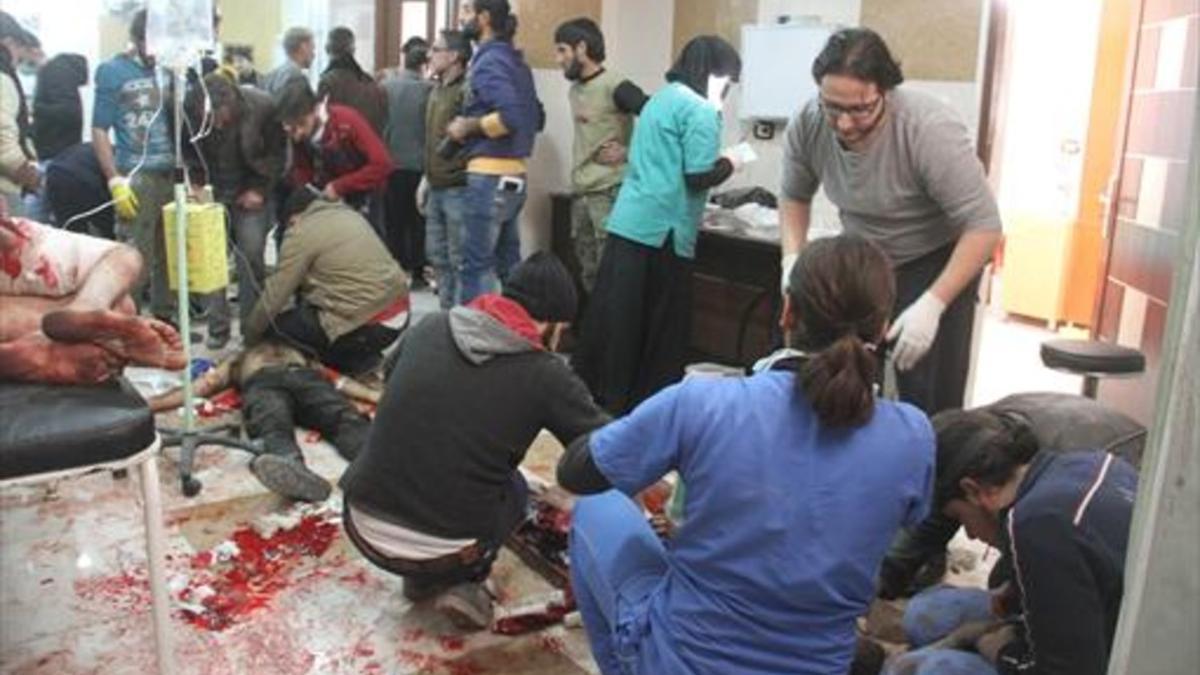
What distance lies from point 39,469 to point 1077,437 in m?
1.96

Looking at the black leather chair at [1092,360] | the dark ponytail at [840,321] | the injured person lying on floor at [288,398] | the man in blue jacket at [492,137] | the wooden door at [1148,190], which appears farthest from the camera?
the man in blue jacket at [492,137]

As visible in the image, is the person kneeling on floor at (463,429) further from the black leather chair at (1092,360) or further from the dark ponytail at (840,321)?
the black leather chair at (1092,360)

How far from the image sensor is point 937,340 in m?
2.59

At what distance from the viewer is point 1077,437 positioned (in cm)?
208

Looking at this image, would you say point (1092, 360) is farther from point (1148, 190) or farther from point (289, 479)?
point (289, 479)

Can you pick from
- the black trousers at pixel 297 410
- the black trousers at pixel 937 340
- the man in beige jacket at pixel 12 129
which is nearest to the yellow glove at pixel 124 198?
the man in beige jacket at pixel 12 129

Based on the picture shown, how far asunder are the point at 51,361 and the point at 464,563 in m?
0.94

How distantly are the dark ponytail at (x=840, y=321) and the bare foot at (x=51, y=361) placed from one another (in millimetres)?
1418

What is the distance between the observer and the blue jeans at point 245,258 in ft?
14.9

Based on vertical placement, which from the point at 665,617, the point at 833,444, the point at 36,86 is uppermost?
the point at 36,86

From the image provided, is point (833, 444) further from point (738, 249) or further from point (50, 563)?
point (738, 249)

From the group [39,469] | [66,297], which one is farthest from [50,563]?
[39,469]

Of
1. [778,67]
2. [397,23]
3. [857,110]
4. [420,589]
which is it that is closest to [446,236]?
[778,67]

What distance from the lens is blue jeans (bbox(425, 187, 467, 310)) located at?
462cm
